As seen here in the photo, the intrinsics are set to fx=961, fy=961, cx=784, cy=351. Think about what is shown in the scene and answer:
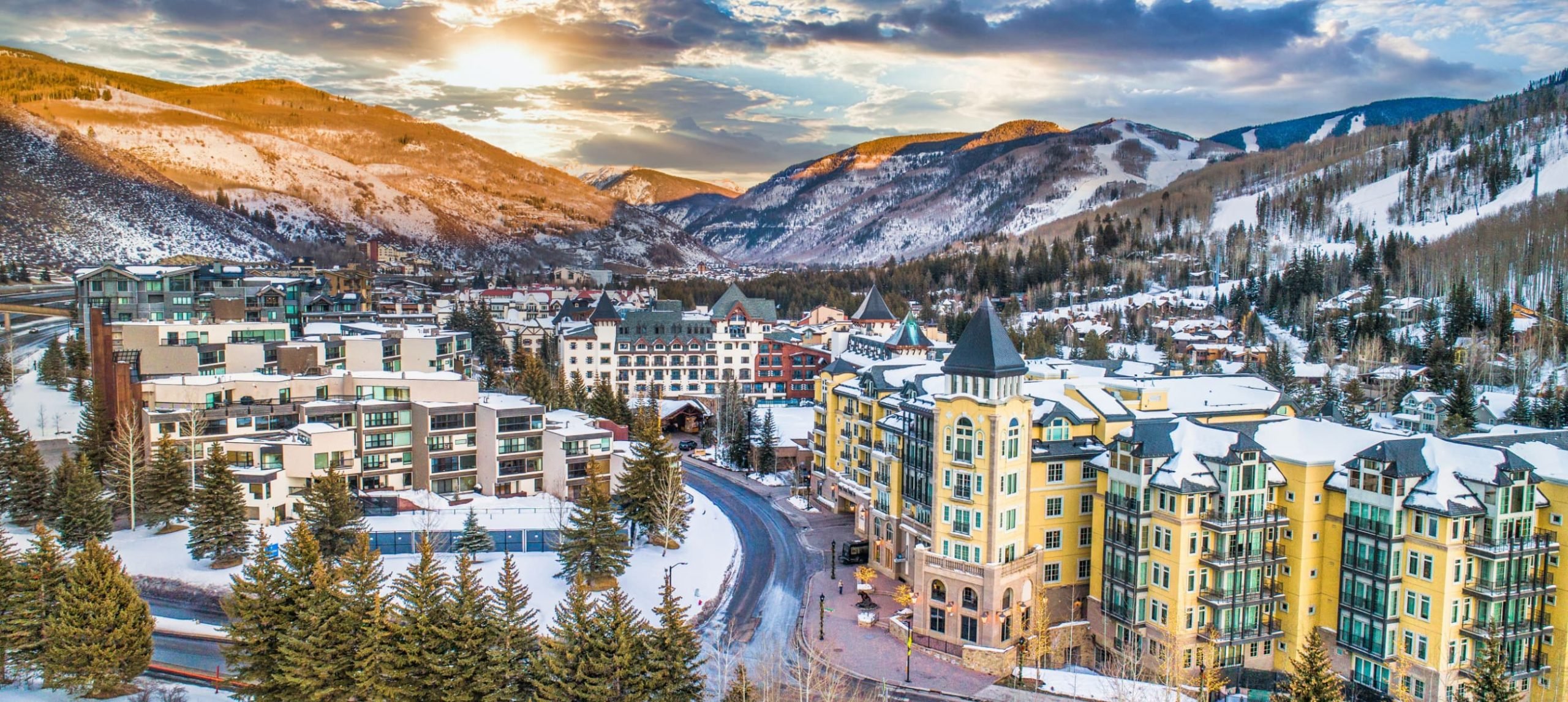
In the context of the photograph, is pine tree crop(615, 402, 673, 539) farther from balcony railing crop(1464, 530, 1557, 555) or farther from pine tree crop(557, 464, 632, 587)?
balcony railing crop(1464, 530, 1557, 555)

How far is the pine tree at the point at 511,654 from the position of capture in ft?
114

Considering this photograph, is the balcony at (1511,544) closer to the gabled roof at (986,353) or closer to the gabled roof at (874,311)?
the gabled roof at (986,353)

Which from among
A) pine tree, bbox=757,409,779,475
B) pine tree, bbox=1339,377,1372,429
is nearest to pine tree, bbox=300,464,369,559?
pine tree, bbox=757,409,779,475

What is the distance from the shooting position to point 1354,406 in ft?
282

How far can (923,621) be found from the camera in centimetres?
4712

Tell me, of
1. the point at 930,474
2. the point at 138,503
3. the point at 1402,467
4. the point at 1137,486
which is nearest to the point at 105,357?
the point at 138,503

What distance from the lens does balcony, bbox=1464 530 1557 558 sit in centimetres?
3778

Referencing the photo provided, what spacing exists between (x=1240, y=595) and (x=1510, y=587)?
9.80 m

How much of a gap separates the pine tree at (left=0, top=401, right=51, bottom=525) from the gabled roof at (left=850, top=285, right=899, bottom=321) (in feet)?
292

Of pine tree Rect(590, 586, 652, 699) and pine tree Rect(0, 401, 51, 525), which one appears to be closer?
pine tree Rect(590, 586, 652, 699)

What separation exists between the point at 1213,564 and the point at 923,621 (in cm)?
1359

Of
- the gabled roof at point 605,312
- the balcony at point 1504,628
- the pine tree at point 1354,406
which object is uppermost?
the gabled roof at point 605,312

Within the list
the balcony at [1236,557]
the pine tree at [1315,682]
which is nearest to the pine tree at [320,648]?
the pine tree at [1315,682]

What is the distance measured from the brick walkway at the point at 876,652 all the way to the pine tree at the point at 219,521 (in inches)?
1207
